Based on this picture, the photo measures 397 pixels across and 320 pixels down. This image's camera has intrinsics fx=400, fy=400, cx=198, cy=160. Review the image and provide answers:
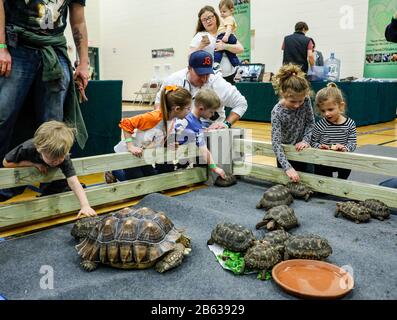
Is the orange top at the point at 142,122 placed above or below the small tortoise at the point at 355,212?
above

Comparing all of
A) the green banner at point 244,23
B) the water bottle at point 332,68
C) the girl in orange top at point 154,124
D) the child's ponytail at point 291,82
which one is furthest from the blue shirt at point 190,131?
the green banner at point 244,23

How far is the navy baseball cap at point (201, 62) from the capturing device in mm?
3523

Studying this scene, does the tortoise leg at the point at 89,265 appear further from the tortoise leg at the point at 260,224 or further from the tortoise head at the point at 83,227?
the tortoise leg at the point at 260,224

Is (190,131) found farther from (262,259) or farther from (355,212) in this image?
(262,259)

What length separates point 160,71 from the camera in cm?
1498

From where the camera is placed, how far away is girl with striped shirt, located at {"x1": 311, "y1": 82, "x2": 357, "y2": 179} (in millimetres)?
3430

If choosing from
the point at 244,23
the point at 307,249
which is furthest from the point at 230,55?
the point at 244,23

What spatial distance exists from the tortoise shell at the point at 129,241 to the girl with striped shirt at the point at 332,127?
1.94 m

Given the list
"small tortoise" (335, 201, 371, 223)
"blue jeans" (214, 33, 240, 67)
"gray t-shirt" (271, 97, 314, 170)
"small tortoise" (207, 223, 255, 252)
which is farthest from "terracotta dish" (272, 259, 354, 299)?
"blue jeans" (214, 33, 240, 67)

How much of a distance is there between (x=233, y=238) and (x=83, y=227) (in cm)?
90

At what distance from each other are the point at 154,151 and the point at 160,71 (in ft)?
39.7

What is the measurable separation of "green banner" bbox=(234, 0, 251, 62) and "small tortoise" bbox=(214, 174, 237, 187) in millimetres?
8018

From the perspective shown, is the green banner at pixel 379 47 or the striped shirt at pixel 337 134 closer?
the striped shirt at pixel 337 134

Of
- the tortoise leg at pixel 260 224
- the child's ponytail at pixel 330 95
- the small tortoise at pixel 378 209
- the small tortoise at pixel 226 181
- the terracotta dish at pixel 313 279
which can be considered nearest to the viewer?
the terracotta dish at pixel 313 279
